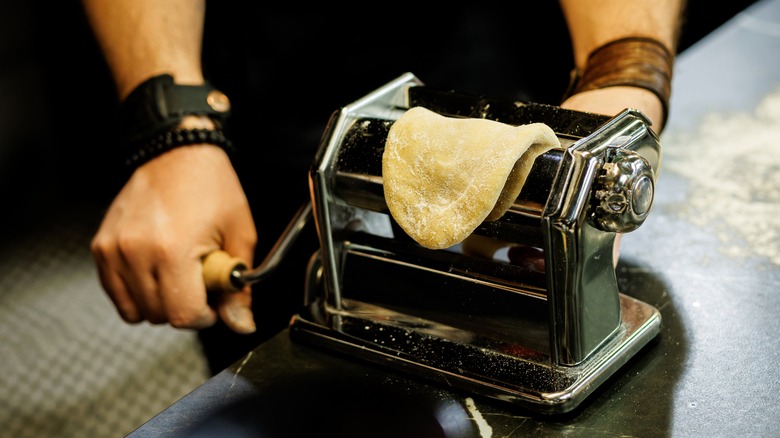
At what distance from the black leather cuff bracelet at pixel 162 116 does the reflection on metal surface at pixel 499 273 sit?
10.4 inches

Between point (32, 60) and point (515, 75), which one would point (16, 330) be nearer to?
point (32, 60)

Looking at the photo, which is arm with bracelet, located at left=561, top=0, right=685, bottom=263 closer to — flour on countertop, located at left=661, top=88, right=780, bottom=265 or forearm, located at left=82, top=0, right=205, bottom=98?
flour on countertop, located at left=661, top=88, right=780, bottom=265

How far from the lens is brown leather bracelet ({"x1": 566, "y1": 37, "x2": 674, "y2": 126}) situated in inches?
34.9

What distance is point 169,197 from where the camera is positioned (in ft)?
2.98

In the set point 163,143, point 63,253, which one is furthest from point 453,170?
point 63,253

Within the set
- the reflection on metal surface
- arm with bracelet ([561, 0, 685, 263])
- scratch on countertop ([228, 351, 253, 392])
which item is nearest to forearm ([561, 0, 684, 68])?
arm with bracelet ([561, 0, 685, 263])

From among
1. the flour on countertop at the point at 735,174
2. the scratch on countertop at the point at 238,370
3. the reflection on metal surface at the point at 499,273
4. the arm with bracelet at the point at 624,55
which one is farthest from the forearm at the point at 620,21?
the scratch on countertop at the point at 238,370

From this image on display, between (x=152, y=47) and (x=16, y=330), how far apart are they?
1.40 metres

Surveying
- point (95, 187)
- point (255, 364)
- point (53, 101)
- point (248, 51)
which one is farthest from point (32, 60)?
point (255, 364)

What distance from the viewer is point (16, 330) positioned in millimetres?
2184

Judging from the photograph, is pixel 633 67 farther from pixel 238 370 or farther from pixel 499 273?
pixel 238 370

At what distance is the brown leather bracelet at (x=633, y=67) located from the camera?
89 cm

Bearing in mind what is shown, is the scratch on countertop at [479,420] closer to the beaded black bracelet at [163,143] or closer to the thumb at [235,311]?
the thumb at [235,311]

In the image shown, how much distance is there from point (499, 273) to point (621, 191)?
130 millimetres
